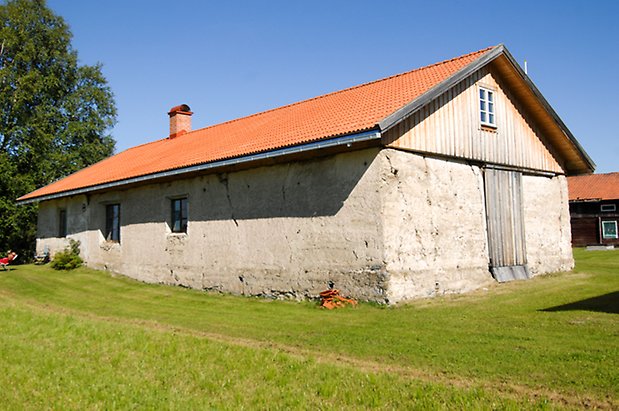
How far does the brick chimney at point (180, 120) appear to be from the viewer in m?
24.4

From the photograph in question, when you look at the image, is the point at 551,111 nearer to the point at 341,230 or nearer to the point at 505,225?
the point at 505,225

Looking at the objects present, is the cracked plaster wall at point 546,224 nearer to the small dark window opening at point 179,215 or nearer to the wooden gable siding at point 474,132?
the wooden gable siding at point 474,132

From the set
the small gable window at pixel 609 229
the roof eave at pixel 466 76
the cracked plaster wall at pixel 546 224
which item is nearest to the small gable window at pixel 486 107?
the roof eave at pixel 466 76

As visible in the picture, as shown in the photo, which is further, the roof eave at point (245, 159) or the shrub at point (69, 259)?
the shrub at point (69, 259)

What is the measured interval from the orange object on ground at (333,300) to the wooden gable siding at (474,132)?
345cm

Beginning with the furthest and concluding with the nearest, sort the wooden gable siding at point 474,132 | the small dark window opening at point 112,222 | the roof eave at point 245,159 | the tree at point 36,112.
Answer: the tree at point 36,112, the small dark window opening at point 112,222, the wooden gable siding at point 474,132, the roof eave at point 245,159

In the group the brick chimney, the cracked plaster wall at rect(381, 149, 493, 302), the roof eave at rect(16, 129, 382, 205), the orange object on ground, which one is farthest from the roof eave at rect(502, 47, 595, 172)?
the brick chimney

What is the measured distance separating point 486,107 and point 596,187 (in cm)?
2540

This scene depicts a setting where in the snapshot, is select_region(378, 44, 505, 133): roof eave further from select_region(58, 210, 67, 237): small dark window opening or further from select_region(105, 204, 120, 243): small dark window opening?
select_region(58, 210, 67, 237): small dark window opening

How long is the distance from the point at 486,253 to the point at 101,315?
9.56m

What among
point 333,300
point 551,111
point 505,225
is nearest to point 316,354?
point 333,300

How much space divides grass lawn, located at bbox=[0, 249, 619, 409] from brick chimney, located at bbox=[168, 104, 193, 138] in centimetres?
1346

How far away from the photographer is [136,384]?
5.78 meters

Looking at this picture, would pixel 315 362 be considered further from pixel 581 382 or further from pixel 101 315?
pixel 101 315
